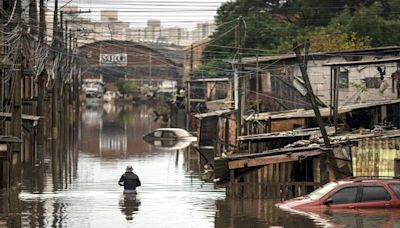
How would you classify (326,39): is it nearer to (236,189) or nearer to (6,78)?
(6,78)

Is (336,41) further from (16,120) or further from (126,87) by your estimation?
(126,87)

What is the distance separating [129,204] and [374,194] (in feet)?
24.1

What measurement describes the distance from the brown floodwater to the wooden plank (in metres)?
1.02

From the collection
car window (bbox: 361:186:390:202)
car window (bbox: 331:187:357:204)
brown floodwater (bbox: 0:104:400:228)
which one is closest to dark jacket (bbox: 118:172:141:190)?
brown floodwater (bbox: 0:104:400:228)

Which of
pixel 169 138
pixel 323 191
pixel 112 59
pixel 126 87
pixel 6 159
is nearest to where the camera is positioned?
pixel 323 191

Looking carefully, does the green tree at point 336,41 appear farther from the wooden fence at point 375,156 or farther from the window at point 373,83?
the wooden fence at point 375,156

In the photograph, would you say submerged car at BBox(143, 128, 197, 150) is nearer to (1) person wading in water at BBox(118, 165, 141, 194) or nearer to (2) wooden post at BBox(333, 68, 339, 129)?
(2) wooden post at BBox(333, 68, 339, 129)

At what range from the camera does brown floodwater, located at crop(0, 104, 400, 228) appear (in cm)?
2258

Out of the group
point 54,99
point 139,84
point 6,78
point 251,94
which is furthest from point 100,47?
point 6,78

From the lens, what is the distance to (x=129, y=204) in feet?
87.6

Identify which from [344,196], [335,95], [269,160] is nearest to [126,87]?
[335,95]

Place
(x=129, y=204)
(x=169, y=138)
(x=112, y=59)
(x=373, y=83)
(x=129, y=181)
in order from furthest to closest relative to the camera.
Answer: (x=112, y=59) < (x=169, y=138) < (x=373, y=83) < (x=129, y=181) < (x=129, y=204)

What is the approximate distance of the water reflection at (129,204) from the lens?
80.6 ft

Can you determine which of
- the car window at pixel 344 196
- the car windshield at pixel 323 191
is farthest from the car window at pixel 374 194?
the car windshield at pixel 323 191
